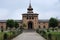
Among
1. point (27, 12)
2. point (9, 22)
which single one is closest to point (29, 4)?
point (27, 12)

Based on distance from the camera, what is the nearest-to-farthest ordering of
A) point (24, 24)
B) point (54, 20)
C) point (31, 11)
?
point (54, 20) < point (24, 24) < point (31, 11)

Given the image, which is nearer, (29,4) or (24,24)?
(24,24)

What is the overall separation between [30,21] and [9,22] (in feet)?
32.2

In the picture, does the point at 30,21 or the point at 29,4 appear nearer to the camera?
the point at 30,21

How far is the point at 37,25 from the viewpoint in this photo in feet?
247

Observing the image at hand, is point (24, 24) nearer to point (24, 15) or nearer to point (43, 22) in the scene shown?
point (24, 15)

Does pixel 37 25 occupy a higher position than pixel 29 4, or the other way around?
pixel 29 4

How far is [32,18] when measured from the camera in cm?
7581

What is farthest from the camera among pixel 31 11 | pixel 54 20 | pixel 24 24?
pixel 31 11

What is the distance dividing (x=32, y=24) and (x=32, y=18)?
1813mm

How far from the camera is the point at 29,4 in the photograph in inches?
3216

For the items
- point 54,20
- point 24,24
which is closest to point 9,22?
point 24,24

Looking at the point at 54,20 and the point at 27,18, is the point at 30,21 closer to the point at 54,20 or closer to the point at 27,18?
the point at 27,18

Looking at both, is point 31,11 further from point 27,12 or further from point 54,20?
point 54,20
